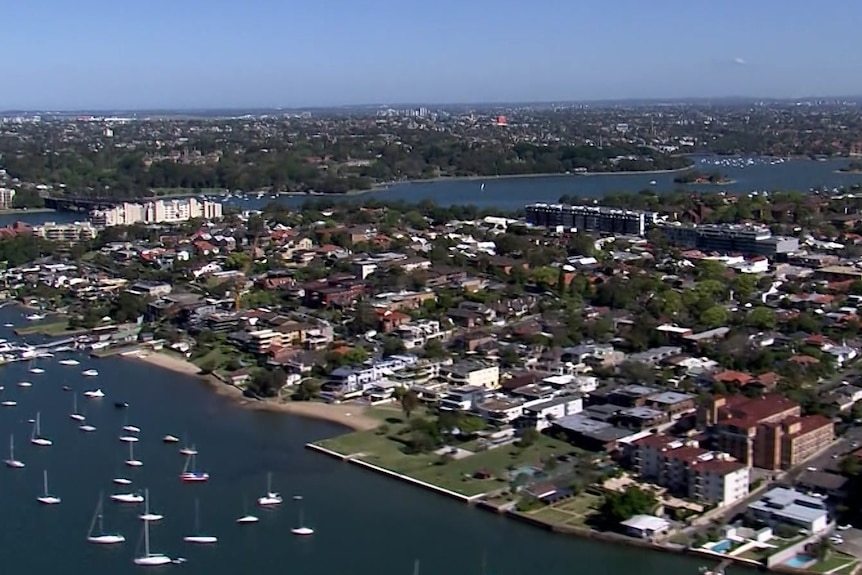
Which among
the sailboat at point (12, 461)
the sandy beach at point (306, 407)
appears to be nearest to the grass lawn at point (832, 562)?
the sandy beach at point (306, 407)

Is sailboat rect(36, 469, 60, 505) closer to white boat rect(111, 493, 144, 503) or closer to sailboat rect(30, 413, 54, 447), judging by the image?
white boat rect(111, 493, 144, 503)

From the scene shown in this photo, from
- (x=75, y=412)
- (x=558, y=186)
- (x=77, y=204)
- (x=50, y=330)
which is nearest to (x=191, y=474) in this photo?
(x=75, y=412)

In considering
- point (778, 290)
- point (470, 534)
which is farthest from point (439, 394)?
point (778, 290)

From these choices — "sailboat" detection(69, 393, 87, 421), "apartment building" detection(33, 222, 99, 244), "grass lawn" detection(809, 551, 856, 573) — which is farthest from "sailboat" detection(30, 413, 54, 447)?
"apartment building" detection(33, 222, 99, 244)

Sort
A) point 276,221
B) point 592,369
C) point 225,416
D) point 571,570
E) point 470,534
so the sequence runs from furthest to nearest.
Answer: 1. point 276,221
2. point 592,369
3. point 225,416
4. point 470,534
5. point 571,570

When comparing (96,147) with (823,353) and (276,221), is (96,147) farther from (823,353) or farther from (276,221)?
(823,353)

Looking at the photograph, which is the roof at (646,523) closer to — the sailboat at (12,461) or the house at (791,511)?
the house at (791,511)
